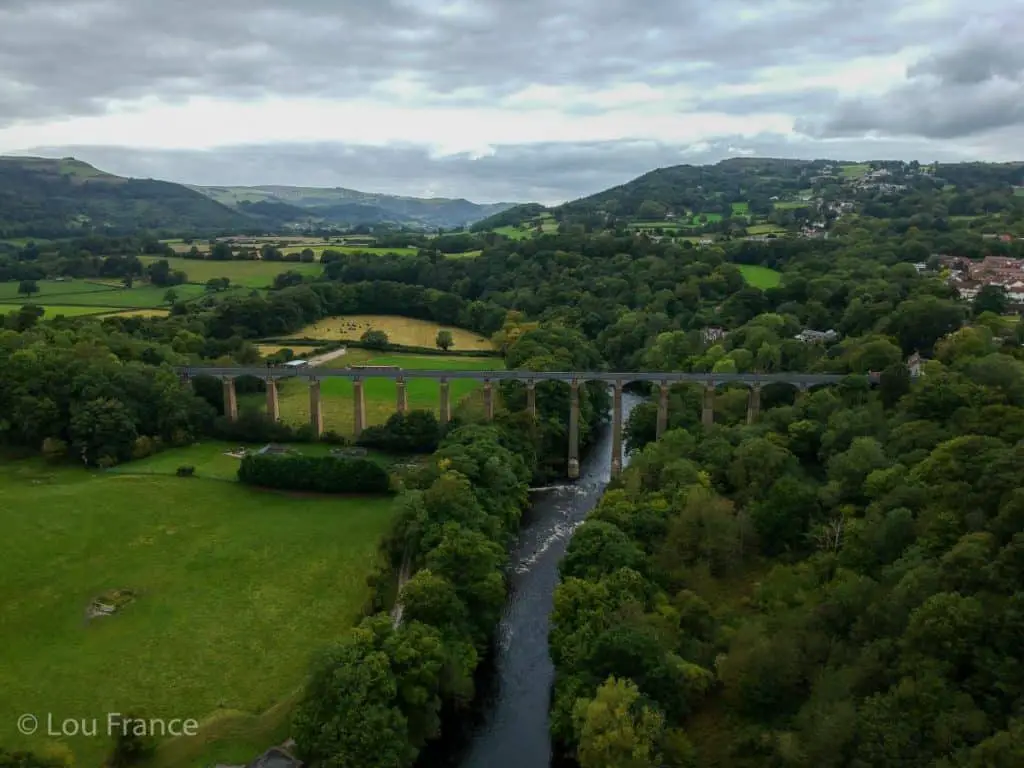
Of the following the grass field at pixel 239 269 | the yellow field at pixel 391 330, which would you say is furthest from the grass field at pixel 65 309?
the yellow field at pixel 391 330

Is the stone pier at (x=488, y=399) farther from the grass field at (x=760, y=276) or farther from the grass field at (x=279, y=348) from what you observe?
the grass field at (x=760, y=276)

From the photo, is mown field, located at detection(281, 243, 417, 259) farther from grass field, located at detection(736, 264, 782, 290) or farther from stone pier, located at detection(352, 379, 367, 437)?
stone pier, located at detection(352, 379, 367, 437)

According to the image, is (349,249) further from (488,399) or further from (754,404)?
(754,404)

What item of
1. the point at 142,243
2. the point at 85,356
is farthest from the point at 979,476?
the point at 142,243


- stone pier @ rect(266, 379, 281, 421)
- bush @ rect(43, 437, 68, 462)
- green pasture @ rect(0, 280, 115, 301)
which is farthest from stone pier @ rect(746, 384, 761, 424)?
green pasture @ rect(0, 280, 115, 301)

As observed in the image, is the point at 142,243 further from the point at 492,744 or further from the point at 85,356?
the point at 492,744
